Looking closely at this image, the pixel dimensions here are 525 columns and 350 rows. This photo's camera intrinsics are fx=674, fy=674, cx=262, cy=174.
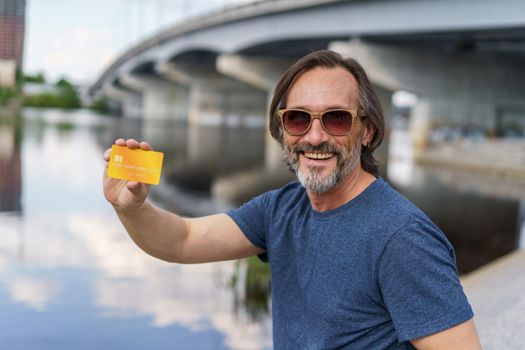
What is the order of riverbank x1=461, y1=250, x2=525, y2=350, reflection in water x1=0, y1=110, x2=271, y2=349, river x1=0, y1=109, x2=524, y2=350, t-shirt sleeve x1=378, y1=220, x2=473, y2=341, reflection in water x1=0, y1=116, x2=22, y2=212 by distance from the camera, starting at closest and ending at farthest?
t-shirt sleeve x1=378, y1=220, x2=473, y2=341 → riverbank x1=461, y1=250, x2=525, y2=350 → reflection in water x1=0, y1=110, x2=271, y2=349 → river x1=0, y1=109, x2=524, y2=350 → reflection in water x1=0, y1=116, x2=22, y2=212

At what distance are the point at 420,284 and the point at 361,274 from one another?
0.22 m

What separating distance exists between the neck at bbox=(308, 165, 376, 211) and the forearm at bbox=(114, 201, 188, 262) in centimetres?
59

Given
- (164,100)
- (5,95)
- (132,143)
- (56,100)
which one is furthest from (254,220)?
(56,100)

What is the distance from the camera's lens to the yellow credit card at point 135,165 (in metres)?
2.23

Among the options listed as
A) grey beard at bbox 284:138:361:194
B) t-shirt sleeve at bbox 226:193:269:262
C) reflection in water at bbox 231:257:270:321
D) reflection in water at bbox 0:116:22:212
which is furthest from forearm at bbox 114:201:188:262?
reflection in water at bbox 0:116:22:212

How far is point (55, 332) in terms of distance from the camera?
6391mm

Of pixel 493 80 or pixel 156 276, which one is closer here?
pixel 156 276

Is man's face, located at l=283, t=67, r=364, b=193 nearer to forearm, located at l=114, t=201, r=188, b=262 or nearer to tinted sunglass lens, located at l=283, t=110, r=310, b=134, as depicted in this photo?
tinted sunglass lens, located at l=283, t=110, r=310, b=134

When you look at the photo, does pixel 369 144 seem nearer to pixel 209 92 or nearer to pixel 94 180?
pixel 94 180

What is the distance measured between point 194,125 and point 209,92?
148 inches

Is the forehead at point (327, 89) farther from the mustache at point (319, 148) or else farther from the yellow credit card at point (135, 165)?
the yellow credit card at point (135, 165)

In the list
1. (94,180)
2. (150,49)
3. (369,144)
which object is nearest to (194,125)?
(150,49)

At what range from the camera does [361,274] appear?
2100 mm

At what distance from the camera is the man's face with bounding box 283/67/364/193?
91.2 inches
